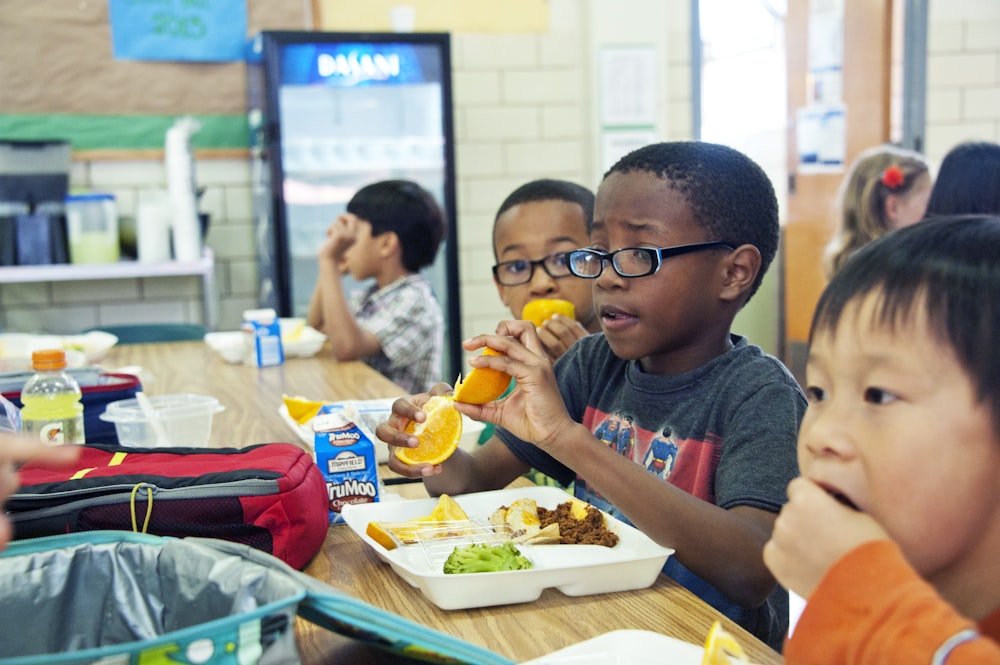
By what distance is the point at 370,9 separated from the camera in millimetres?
5184

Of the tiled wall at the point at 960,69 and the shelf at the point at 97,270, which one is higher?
the tiled wall at the point at 960,69

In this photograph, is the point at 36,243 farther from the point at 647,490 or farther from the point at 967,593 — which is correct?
the point at 967,593

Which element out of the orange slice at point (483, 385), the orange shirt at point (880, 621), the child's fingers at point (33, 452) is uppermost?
the child's fingers at point (33, 452)

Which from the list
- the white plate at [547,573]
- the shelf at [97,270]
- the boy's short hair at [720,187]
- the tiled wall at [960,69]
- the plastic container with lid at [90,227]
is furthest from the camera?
the tiled wall at [960,69]

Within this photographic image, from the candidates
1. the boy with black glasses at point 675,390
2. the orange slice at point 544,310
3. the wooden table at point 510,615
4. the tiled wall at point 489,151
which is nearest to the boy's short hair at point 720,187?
the boy with black glasses at point 675,390

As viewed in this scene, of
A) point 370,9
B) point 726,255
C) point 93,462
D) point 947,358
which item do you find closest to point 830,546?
point 947,358

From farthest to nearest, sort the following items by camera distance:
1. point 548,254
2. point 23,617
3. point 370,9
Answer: point 370,9 → point 548,254 → point 23,617

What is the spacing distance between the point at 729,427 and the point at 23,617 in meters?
0.93

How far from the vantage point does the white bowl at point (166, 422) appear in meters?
1.92

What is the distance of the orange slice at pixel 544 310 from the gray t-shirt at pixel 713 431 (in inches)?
20.7

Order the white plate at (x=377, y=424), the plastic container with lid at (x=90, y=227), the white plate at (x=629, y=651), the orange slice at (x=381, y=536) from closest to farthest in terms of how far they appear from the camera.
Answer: the white plate at (x=629, y=651) < the orange slice at (x=381, y=536) < the white plate at (x=377, y=424) < the plastic container with lid at (x=90, y=227)

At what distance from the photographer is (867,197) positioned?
13.4 feet

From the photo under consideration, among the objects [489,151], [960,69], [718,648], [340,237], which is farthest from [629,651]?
[960,69]

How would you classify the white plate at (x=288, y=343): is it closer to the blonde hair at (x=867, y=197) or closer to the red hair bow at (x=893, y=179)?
the blonde hair at (x=867, y=197)
